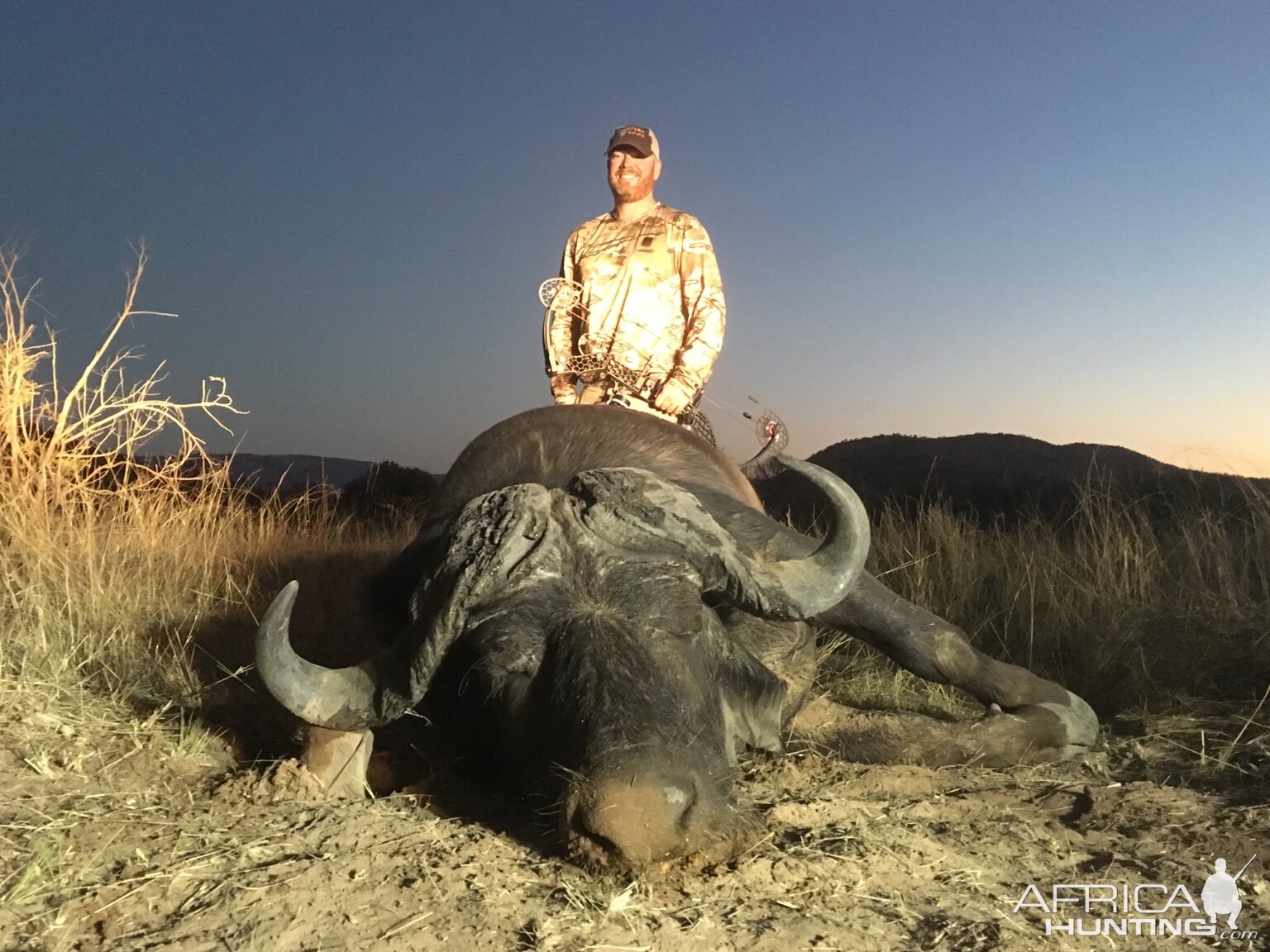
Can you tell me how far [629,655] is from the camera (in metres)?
2.64

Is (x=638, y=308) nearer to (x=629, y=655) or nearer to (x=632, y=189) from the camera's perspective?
(x=632, y=189)

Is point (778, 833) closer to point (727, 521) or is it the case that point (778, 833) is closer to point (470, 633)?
point (470, 633)

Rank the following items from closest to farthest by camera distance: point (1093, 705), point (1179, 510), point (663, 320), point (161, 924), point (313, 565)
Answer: point (161, 924) → point (1093, 705) → point (663, 320) → point (313, 565) → point (1179, 510)

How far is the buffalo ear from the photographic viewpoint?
3.09m

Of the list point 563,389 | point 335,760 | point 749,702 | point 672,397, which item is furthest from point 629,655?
point 563,389

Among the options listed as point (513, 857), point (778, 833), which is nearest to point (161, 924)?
point (513, 857)

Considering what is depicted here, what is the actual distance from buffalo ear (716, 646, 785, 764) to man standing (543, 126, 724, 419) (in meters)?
2.33

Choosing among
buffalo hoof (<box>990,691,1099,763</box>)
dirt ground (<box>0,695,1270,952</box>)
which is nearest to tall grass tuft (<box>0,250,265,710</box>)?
dirt ground (<box>0,695,1270,952</box>)

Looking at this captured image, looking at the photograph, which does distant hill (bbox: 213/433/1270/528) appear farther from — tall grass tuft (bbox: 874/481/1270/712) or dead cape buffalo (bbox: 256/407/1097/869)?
dead cape buffalo (bbox: 256/407/1097/869)

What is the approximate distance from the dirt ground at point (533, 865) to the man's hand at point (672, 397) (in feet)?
8.29

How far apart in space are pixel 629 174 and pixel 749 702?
3.78 m

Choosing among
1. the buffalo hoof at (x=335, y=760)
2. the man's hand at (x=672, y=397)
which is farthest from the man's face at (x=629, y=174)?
the buffalo hoof at (x=335, y=760)

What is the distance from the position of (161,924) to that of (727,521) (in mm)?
2290

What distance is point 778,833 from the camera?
102 inches
